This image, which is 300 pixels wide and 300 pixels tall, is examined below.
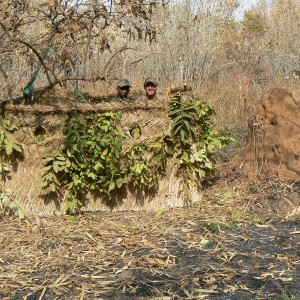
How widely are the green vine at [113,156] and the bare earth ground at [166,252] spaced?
1.08 ft

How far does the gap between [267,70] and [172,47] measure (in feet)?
9.88

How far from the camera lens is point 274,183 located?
6.21 metres

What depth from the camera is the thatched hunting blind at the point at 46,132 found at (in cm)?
545

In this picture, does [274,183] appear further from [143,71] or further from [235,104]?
[143,71]

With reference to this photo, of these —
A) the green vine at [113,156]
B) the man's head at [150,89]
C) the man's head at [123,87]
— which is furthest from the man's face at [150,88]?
the green vine at [113,156]

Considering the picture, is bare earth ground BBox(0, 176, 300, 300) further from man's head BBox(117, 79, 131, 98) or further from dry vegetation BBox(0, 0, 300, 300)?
man's head BBox(117, 79, 131, 98)

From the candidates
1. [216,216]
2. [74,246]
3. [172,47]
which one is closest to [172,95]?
[216,216]

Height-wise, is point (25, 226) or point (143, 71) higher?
point (143, 71)

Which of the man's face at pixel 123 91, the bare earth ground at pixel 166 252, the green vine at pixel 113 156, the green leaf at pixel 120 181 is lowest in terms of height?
the bare earth ground at pixel 166 252

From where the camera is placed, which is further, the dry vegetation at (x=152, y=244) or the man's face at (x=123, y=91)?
the man's face at (x=123, y=91)

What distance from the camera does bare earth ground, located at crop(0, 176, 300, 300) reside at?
3.67 m

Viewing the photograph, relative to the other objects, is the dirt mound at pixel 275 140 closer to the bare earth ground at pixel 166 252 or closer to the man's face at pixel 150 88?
the bare earth ground at pixel 166 252

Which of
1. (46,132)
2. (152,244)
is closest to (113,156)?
(46,132)

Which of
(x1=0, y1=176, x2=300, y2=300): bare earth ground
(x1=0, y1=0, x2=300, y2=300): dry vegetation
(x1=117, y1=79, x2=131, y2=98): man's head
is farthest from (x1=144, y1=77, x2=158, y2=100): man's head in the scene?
(x1=0, y1=176, x2=300, y2=300): bare earth ground
